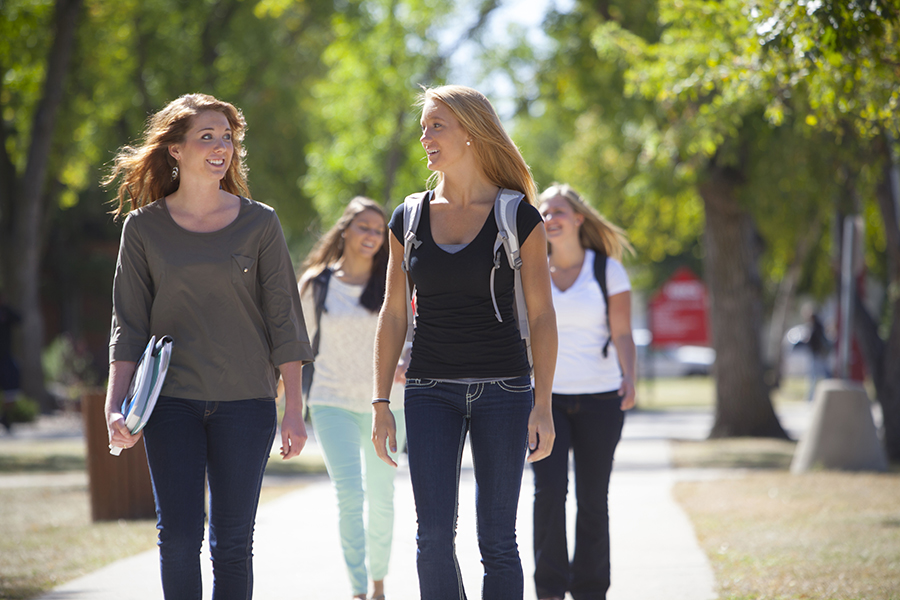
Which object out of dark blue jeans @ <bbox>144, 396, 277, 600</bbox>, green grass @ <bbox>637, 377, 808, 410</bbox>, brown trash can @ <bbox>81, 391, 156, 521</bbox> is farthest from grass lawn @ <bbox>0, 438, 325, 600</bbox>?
green grass @ <bbox>637, 377, 808, 410</bbox>

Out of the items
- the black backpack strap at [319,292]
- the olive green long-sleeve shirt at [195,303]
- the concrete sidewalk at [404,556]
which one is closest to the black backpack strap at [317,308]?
the black backpack strap at [319,292]

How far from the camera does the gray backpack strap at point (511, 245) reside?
3.46 metres

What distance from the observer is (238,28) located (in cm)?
2125

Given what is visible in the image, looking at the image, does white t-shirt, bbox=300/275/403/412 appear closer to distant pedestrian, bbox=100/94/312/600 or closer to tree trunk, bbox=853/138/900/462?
distant pedestrian, bbox=100/94/312/600

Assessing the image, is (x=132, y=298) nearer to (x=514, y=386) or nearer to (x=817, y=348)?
(x=514, y=386)

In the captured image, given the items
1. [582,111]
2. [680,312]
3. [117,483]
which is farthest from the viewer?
[680,312]

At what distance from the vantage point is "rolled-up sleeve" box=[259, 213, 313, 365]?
11.8ft

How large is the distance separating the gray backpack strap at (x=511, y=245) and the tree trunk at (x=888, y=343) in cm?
888

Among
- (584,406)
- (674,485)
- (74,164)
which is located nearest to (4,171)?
(74,164)

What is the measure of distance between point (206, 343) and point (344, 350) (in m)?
1.87

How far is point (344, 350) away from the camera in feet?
17.5

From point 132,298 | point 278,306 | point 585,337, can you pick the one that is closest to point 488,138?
point 278,306

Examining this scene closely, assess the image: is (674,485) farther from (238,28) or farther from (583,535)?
(238,28)

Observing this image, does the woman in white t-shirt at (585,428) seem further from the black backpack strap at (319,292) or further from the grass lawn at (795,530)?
the black backpack strap at (319,292)
